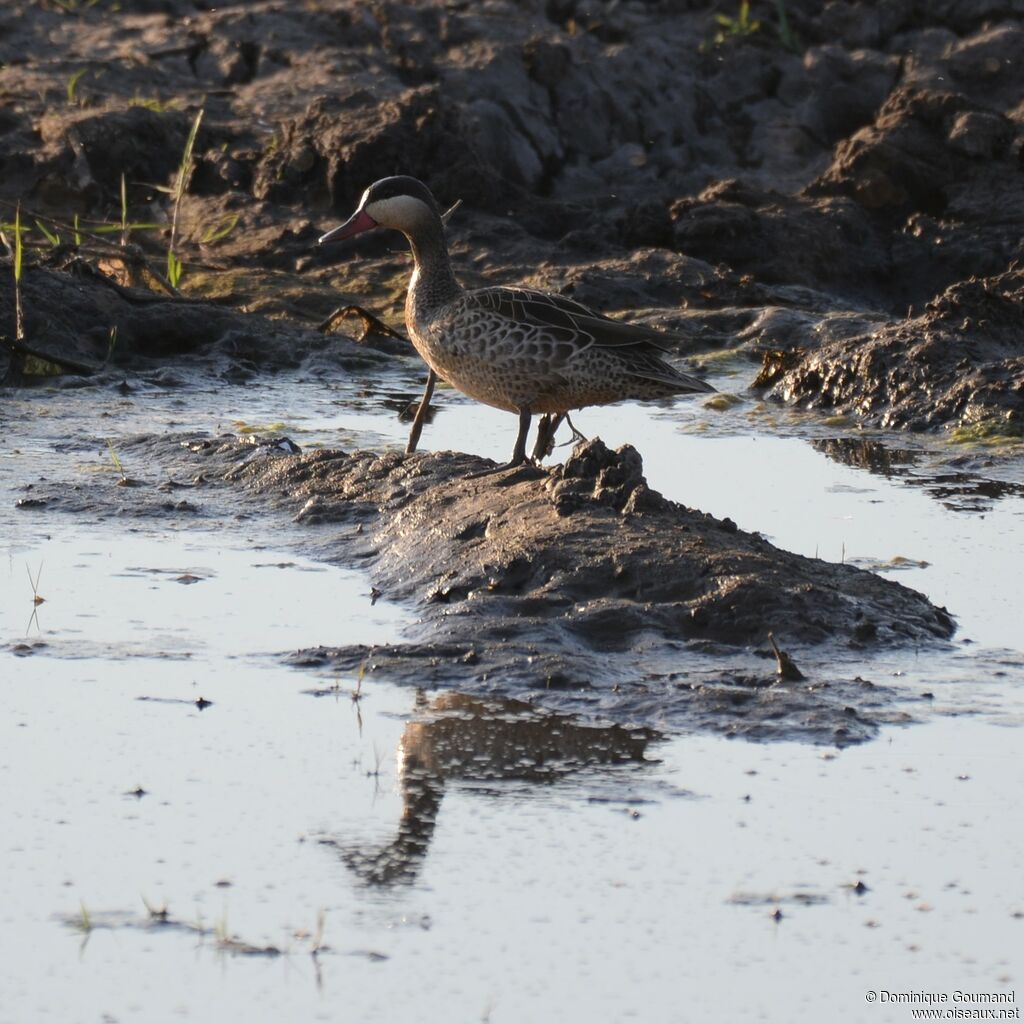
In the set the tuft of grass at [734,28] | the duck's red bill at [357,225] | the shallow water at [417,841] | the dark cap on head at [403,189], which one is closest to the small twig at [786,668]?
the shallow water at [417,841]

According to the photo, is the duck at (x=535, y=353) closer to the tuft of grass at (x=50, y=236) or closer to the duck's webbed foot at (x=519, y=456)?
the duck's webbed foot at (x=519, y=456)

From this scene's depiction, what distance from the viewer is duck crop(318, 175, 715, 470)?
721 cm

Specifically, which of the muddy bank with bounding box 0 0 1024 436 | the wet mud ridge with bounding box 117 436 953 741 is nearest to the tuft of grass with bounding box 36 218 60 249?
the muddy bank with bounding box 0 0 1024 436

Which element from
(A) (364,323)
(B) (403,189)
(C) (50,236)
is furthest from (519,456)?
(C) (50,236)

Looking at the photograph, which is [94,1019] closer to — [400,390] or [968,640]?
[968,640]

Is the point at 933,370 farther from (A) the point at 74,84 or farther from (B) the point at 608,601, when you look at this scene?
(A) the point at 74,84

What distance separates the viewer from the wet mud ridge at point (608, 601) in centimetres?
509

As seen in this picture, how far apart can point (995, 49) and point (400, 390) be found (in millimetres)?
6566

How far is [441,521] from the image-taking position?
6.51 m

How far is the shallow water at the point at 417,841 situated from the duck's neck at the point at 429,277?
162cm

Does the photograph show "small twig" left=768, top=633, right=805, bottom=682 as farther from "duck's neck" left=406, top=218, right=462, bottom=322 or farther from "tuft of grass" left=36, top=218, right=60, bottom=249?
"tuft of grass" left=36, top=218, right=60, bottom=249

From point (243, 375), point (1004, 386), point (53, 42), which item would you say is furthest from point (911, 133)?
point (53, 42)

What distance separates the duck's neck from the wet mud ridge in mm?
821

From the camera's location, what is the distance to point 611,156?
525 inches
